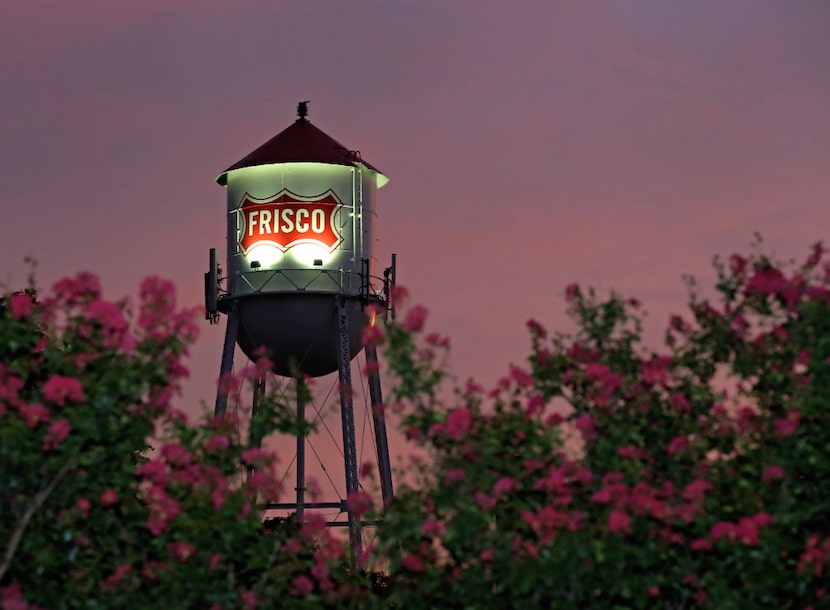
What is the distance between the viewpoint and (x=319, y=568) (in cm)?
2367

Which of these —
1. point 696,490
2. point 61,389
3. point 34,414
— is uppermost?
point 61,389

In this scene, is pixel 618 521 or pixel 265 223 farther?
pixel 265 223

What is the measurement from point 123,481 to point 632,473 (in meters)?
6.04

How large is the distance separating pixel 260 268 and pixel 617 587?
24009mm

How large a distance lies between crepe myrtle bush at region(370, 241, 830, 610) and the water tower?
2049 cm

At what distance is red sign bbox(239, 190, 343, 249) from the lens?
45.6 metres

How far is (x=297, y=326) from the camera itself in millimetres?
45062

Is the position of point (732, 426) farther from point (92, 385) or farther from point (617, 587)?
point (92, 385)

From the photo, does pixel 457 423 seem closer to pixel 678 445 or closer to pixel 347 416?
pixel 678 445

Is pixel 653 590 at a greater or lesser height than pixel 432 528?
lesser

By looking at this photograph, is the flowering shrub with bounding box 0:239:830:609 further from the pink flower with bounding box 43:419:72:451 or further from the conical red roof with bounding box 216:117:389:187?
the conical red roof with bounding box 216:117:389:187

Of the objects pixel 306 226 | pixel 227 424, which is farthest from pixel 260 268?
pixel 227 424

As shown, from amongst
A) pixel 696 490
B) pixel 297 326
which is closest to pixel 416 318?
pixel 696 490

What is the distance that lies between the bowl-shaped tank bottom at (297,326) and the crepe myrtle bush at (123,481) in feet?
67.6
